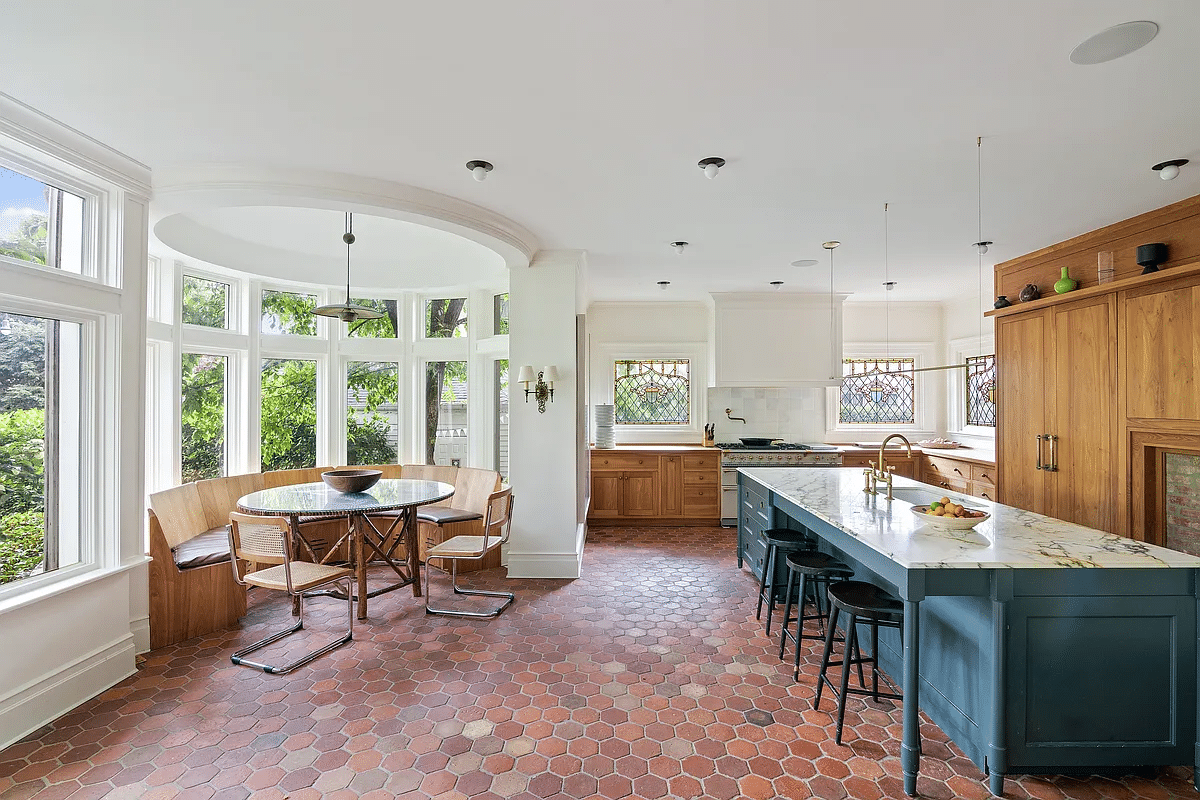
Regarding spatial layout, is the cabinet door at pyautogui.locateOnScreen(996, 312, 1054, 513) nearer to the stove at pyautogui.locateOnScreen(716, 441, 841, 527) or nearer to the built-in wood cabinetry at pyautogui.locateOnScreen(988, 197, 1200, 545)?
the built-in wood cabinetry at pyautogui.locateOnScreen(988, 197, 1200, 545)

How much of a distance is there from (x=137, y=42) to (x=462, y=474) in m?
3.94

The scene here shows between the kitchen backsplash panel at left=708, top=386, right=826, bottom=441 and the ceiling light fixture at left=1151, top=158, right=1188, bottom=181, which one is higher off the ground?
the ceiling light fixture at left=1151, top=158, right=1188, bottom=181

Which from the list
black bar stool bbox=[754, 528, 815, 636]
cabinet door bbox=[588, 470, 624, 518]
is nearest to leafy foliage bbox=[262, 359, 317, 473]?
cabinet door bbox=[588, 470, 624, 518]

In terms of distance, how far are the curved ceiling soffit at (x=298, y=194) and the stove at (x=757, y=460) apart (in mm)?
4117

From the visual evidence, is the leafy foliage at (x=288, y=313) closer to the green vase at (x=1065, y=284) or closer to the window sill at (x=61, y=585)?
the window sill at (x=61, y=585)

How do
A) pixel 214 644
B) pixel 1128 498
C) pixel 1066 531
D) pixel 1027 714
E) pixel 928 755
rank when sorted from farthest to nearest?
pixel 1128 498 → pixel 214 644 → pixel 1066 531 → pixel 928 755 → pixel 1027 714

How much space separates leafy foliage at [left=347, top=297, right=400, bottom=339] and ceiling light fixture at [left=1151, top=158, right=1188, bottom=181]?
570cm

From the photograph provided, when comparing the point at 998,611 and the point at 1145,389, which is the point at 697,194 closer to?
the point at 998,611

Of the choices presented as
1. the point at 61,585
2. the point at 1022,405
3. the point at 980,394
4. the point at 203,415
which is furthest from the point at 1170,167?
the point at 203,415

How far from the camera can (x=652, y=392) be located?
739 centimetres

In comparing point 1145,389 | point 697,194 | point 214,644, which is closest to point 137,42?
point 697,194

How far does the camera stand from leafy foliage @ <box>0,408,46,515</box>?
2.64m

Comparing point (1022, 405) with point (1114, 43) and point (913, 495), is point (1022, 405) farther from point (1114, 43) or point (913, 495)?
point (1114, 43)

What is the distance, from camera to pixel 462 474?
5457mm
